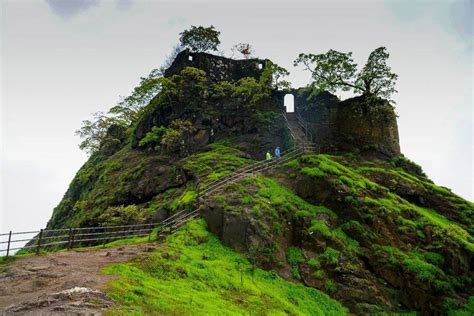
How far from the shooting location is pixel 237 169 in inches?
1249

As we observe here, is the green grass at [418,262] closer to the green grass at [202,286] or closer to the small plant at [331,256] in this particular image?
the small plant at [331,256]

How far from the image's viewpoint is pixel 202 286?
52.8 feet

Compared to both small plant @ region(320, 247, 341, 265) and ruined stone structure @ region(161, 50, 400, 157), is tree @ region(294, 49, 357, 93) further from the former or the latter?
small plant @ region(320, 247, 341, 265)

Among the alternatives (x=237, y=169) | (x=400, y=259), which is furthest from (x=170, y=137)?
(x=400, y=259)

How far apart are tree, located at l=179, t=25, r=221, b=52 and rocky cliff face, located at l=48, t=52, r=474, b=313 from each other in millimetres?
2660

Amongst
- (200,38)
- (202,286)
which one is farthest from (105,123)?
(202,286)

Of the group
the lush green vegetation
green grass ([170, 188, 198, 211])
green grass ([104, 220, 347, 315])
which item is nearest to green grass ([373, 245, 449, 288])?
the lush green vegetation

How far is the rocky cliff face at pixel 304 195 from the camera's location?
2134 cm

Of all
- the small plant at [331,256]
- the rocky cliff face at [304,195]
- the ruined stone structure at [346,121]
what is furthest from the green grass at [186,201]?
the ruined stone structure at [346,121]

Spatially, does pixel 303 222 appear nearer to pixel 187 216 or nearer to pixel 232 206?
pixel 232 206

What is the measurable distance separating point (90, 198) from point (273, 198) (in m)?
23.7

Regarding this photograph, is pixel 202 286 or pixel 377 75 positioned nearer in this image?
pixel 202 286

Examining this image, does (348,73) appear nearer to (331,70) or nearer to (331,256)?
(331,70)

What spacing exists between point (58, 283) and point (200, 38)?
41.0m
